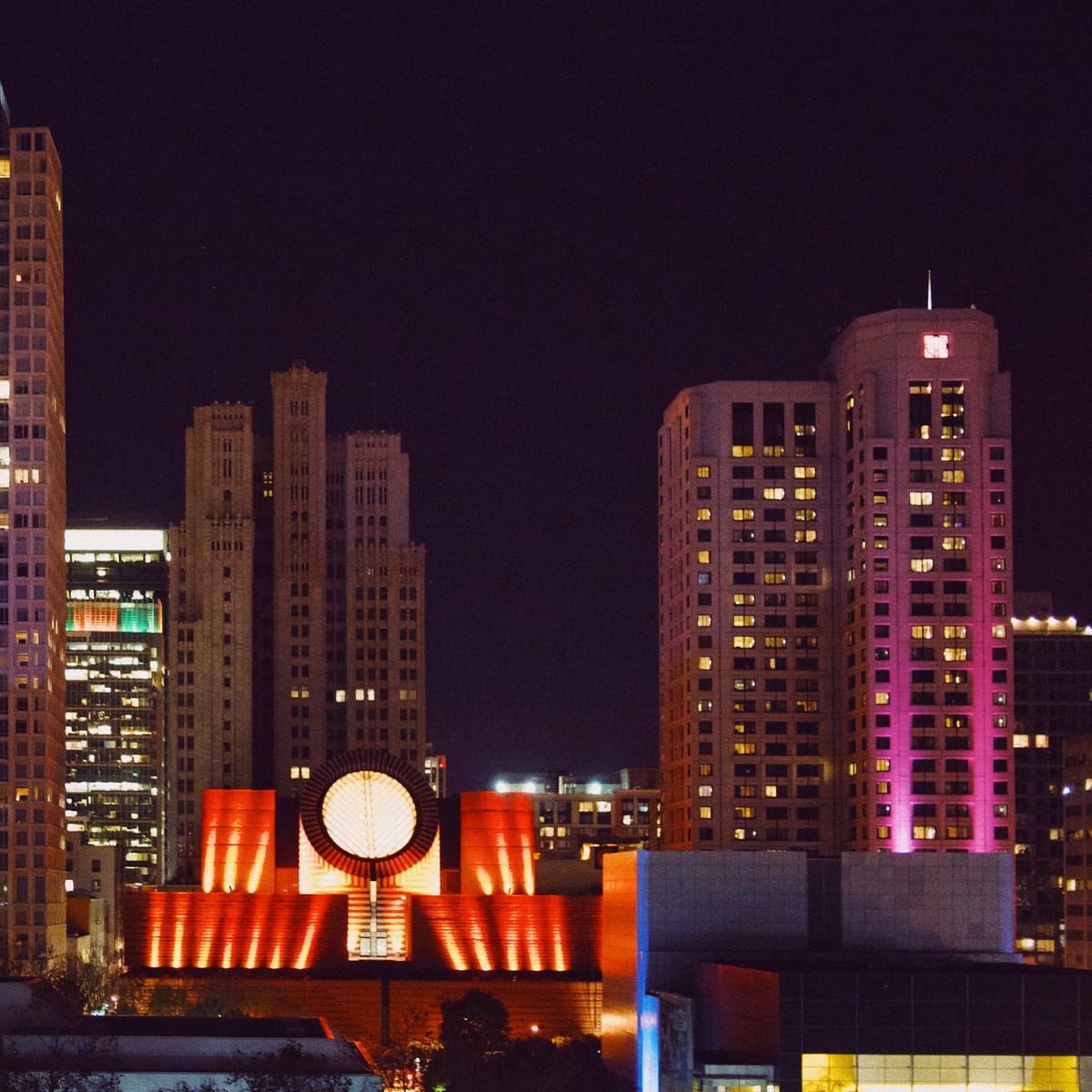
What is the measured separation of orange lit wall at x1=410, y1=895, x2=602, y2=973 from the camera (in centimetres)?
17100

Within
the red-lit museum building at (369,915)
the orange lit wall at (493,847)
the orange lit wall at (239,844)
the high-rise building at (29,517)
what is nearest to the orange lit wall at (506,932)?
the red-lit museum building at (369,915)

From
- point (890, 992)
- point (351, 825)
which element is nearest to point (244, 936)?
point (351, 825)

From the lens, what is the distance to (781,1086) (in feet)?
378

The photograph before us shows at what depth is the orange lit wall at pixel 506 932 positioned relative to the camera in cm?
17100

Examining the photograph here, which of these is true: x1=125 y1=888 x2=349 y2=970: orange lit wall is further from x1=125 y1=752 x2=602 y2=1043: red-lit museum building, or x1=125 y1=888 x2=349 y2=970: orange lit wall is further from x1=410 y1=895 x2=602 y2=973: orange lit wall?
x1=410 y1=895 x2=602 y2=973: orange lit wall

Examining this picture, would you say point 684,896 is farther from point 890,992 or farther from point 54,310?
point 54,310

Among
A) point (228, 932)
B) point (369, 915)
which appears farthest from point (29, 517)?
point (369, 915)

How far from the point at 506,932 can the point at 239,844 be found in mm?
23488

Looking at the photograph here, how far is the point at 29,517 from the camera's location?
620 feet

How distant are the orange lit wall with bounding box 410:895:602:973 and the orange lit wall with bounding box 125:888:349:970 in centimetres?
653

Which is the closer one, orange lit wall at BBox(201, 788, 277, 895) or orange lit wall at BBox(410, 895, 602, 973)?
orange lit wall at BBox(410, 895, 602, 973)

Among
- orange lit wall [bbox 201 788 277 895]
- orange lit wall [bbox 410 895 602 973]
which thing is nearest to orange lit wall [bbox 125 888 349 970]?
orange lit wall [bbox 410 895 602 973]

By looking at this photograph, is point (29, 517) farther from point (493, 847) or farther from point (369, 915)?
point (493, 847)

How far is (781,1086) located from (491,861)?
68.8 m
